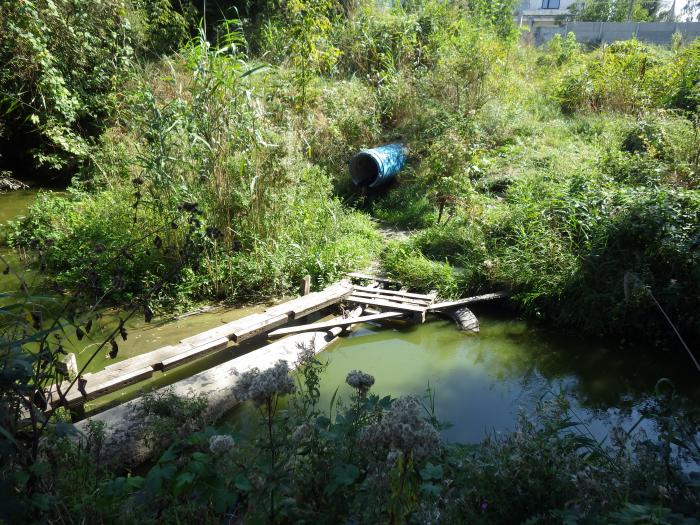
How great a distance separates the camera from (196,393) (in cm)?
397

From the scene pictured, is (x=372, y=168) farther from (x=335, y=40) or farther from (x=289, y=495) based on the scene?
(x=289, y=495)

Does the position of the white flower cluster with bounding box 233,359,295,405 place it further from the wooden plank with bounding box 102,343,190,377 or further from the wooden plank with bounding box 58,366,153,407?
the wooden plank with bounding box 102,343,190,377

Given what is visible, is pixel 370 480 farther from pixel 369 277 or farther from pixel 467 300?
pixel 369 277

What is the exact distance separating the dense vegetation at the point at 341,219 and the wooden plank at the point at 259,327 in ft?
3.26

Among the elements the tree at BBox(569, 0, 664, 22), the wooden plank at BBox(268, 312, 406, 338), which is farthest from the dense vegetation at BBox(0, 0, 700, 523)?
the tree at BBox(569, 0, 664, 22)

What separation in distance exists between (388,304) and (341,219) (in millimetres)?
2308

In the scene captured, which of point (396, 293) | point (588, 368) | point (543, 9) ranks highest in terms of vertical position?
point (543, 9)

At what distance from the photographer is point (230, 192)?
616 centimetres

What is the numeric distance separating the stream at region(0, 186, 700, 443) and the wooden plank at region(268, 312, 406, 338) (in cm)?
17

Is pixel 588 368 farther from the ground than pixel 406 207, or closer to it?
closer to it

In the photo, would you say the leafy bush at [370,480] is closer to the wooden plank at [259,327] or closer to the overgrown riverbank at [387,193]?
the overgrown riverbank at [387,193]

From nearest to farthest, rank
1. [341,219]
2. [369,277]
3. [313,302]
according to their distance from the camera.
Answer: [313,302] < [369,277] < [341,219]

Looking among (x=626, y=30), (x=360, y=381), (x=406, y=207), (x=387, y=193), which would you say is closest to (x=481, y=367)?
(x=360, y=381)

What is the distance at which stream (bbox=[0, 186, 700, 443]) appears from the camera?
4336mm
